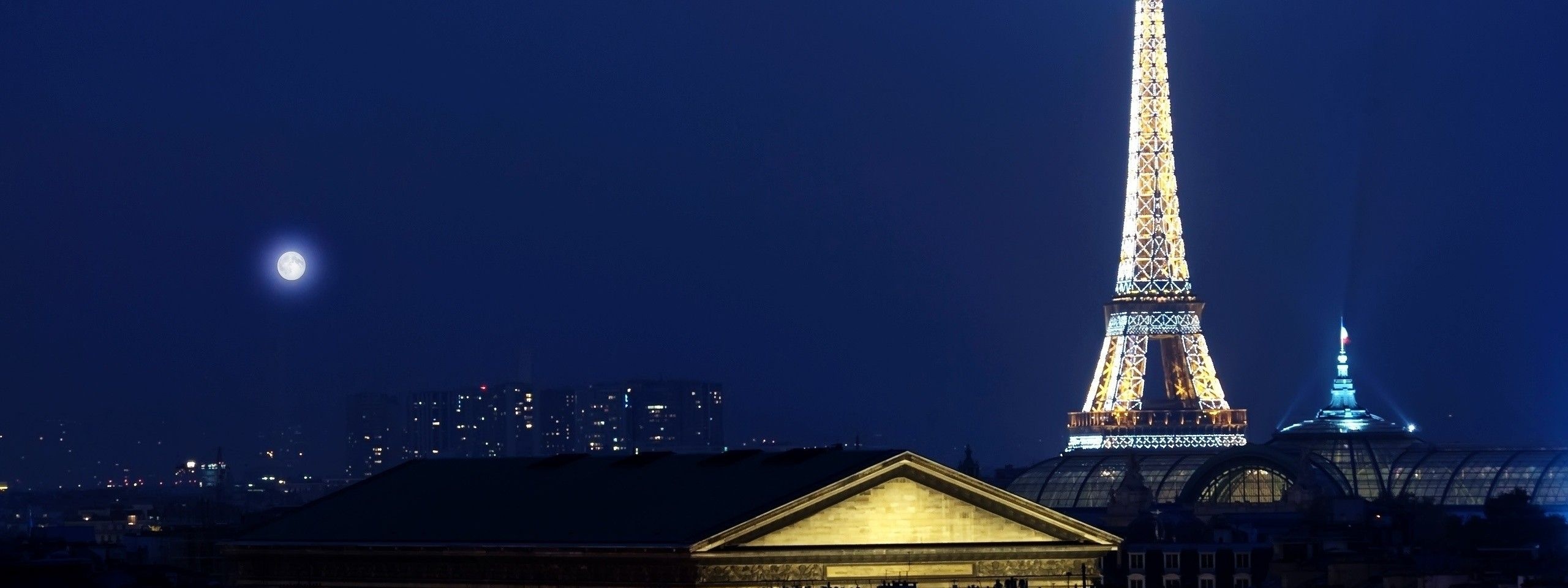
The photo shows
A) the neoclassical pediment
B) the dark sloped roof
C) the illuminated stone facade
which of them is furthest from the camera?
the dark sloped roof

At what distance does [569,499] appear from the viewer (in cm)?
10062

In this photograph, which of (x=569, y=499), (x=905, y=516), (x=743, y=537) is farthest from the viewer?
(x=569, y=499)

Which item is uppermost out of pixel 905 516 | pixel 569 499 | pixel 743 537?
pixel 569 499

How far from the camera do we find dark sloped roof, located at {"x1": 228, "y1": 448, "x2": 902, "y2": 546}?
306 ft

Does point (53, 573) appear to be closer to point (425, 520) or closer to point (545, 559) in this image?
point (425, 520)

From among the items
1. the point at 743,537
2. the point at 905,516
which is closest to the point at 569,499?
the point at 905,516

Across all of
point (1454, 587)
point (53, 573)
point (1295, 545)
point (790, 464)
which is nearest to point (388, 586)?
point (790, 464)

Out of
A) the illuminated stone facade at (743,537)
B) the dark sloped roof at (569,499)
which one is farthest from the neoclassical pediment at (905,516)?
the dark sloped roof at (569,499)

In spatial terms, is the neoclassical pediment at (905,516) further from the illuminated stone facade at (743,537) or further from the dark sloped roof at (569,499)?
the dark sloped roof at (569,499)

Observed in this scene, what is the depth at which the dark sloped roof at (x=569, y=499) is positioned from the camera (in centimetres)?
9312

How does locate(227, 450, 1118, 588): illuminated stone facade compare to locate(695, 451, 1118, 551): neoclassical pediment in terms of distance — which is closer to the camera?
locate(227, 450, 1118, 588): illuminated stone facade

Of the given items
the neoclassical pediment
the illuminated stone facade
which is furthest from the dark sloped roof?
the neoclassical pediment

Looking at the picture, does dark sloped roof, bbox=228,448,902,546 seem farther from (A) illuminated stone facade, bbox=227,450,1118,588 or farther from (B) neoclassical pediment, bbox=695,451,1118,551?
(B) neoclassical pediment, bbox=695,451,1118,551

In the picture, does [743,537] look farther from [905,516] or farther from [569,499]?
[569,499]
